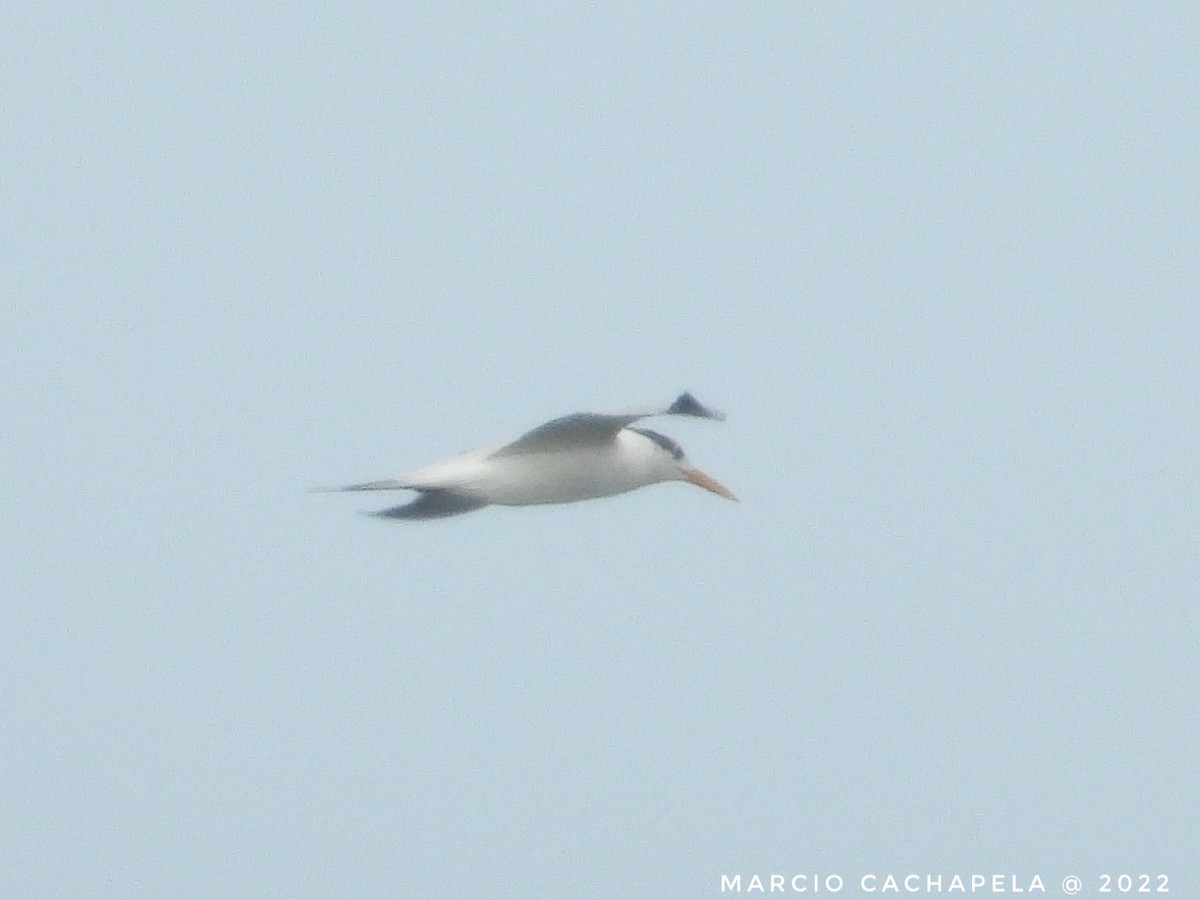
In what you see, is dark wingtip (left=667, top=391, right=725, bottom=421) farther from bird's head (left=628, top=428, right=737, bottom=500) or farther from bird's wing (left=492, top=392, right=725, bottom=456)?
bird's head (left=628, top=428, right=737, bottom=500)

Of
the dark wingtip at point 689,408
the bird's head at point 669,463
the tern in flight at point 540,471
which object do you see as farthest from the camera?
the bird's head at point 669,463

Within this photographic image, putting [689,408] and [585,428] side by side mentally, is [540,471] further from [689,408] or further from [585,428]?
[689,408]

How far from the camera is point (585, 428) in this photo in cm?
1446

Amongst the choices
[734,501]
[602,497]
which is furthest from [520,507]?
[734,501]

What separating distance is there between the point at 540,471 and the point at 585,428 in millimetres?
588

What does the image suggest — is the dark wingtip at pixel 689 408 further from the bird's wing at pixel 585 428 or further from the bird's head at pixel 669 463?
the bird's head at pixel 669 463

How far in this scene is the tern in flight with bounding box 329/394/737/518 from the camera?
47.8 ft

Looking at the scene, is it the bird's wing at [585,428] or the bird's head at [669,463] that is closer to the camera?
the bird's wing at [585,428]

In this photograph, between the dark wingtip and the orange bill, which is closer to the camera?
the dark wingtip

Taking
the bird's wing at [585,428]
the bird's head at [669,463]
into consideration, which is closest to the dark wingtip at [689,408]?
the bird's wing at [585,428]

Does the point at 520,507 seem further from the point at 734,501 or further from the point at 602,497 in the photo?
the point at 734,501

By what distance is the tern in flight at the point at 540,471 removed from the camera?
47.8 ft

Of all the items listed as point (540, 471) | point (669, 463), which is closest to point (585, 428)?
point (540, 471)

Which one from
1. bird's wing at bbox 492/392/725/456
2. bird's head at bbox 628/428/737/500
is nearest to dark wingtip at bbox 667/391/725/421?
bird's wing at bbox 492/392/725/456
